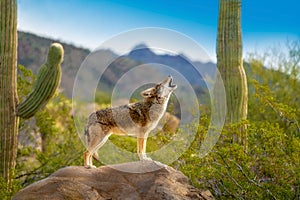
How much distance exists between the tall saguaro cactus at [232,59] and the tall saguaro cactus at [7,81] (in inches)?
130

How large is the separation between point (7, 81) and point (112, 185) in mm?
3944

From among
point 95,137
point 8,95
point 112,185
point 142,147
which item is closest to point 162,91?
point 142,147

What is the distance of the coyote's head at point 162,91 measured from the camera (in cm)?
487

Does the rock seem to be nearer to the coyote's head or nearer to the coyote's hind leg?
the coyote's hind leg

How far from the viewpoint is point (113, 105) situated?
204 inches

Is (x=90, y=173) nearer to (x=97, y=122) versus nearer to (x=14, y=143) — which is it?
(x=97, y=122)

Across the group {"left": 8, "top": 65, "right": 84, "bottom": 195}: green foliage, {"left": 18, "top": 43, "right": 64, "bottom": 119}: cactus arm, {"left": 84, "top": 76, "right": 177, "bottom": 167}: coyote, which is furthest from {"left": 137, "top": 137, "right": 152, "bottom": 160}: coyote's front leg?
{"left": 8, "top": 65, "right": 84, "bottom": 195}: green foliage

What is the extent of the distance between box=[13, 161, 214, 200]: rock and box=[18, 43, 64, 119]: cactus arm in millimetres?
2689

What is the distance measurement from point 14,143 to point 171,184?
424 centimetres

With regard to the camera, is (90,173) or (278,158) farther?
(278,158)

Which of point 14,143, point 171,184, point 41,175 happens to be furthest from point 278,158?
point 41,175

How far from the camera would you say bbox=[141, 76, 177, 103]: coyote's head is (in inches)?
192

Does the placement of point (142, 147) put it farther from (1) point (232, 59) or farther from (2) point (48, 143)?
(2) point (48, 143)

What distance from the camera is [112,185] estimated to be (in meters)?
4.99
